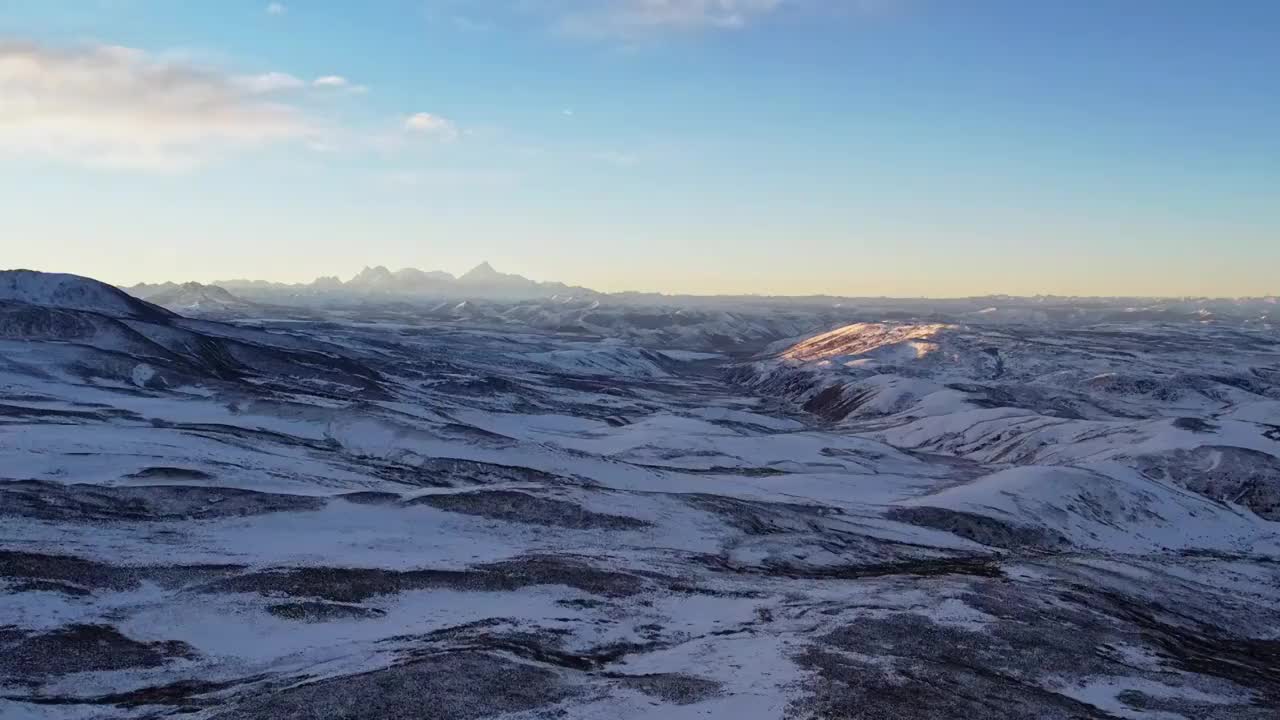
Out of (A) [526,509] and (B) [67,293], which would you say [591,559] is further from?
(B) [67,293]

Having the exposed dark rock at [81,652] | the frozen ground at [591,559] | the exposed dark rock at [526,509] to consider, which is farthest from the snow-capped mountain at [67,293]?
the exposed dark rock at [81,652]

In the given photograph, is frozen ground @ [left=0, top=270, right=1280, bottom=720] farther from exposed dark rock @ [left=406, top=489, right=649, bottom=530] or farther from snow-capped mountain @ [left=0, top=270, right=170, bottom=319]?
snow-capped mountain @ [left=0, top=270, right=170, bottom=319]

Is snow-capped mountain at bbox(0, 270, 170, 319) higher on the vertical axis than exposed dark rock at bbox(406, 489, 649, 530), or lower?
higher

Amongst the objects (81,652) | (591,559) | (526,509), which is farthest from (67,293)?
(81,652)

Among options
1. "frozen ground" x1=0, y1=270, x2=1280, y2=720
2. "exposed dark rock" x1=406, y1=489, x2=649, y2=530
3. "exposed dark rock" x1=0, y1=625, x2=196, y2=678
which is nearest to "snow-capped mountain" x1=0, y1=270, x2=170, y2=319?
"frozen ground" x1=0, y1=270, x2=1280, y2=720

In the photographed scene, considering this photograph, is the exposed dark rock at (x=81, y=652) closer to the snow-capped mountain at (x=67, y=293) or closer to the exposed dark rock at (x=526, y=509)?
the exposed dark rock at (x=526, y=509)

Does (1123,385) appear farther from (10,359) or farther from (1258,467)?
(10,359)

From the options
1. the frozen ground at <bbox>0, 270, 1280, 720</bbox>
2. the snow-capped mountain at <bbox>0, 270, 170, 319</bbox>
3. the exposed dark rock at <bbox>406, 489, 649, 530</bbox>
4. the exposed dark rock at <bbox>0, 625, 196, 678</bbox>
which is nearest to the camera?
the exposed dark rock at <bbox>0, 625, 196, 678</bbox>

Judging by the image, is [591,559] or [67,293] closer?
[591,559]
